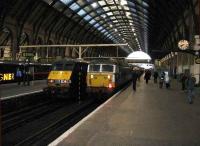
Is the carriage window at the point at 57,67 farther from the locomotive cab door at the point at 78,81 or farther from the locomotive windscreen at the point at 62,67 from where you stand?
the locomotive cab door at the point at 78,81

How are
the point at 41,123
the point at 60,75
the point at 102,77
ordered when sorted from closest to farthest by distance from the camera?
1. the point at 41,123
2. the point at 60,75
3. the point at 102,77

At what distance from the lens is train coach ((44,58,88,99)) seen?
27.0 metres

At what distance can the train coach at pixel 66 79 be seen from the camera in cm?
2703

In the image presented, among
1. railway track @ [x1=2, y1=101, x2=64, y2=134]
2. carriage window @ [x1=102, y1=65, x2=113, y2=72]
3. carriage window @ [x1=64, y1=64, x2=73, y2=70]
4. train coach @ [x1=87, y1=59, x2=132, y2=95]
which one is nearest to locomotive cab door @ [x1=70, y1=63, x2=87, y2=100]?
carriage window @ [x1=64, y1=64, x2=73, y2=70]

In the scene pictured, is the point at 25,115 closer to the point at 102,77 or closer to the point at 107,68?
the point at 102,77

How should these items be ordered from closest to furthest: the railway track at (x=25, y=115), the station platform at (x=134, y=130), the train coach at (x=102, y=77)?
the station platform at (x=134, y=130), the railway track at (x=25, y=115), the train coach at (x=102, y=77)

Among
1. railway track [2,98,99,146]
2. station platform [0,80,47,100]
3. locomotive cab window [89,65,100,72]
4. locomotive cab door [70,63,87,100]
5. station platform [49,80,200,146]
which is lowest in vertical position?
railway track [2,98,99,146]

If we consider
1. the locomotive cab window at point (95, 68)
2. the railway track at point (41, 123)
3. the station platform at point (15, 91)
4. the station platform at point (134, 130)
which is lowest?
the railway track at point (41, 123)

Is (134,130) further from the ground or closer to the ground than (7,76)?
closer to the ground

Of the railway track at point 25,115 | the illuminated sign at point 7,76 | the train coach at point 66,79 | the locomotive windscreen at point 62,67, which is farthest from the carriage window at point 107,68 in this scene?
the illuminated sign at point 7,76

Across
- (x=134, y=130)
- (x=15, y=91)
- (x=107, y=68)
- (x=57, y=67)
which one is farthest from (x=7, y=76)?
(x=134, y=130)

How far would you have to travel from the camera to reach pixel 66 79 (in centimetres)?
2720

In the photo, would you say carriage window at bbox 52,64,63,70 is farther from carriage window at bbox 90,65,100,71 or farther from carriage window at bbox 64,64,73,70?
carriage window at bbox 90,65,100,71

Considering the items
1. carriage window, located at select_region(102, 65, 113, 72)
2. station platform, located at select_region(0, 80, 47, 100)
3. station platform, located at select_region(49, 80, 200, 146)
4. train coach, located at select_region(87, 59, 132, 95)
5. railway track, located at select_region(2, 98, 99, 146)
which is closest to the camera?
station platform, located at select_region(49, 80, 200, 146)
